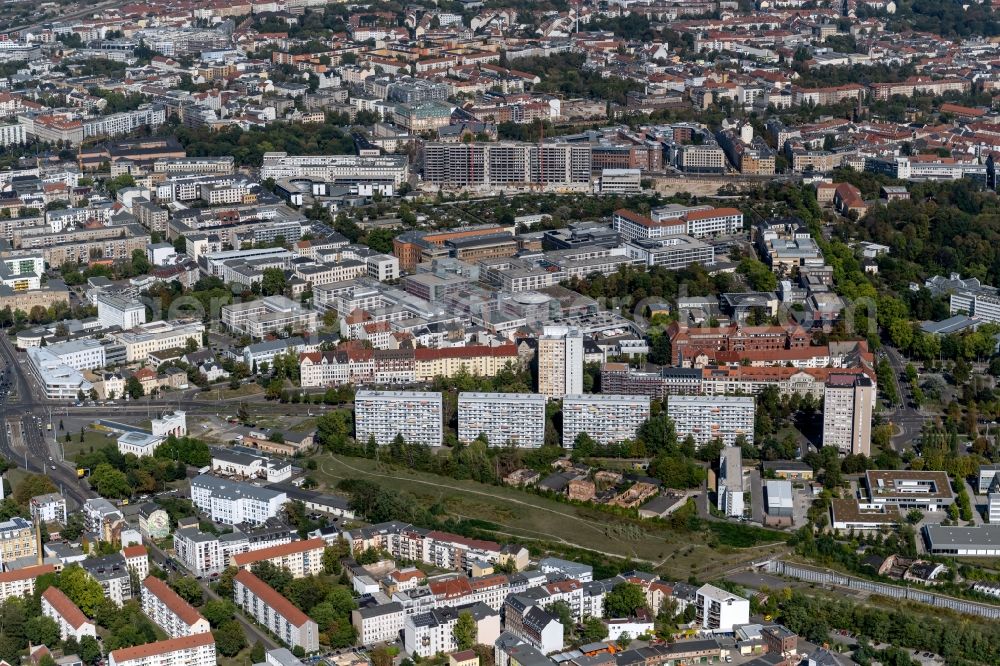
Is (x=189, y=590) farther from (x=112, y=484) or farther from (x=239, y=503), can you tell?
(x=112, y=484)

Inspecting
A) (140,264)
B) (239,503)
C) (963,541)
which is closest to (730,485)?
(963,541)

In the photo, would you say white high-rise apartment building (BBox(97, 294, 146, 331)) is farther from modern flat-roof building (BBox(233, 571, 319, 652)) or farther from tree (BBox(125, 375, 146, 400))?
modern flat-roof building (BBox(233, 571, 319, 652))

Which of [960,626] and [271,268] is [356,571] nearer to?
[960,626]

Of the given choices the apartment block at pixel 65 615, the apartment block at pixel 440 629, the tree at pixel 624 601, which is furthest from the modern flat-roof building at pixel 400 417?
the apartment block at pixel 65 615

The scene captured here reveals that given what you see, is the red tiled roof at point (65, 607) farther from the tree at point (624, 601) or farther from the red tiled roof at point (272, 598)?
the tree at point (624, 601)

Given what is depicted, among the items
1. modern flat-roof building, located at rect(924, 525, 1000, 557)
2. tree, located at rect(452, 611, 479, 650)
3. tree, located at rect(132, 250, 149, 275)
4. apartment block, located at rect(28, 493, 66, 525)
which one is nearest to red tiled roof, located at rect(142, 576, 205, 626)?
apartment block, located at rect(28, 493, 66, 525)

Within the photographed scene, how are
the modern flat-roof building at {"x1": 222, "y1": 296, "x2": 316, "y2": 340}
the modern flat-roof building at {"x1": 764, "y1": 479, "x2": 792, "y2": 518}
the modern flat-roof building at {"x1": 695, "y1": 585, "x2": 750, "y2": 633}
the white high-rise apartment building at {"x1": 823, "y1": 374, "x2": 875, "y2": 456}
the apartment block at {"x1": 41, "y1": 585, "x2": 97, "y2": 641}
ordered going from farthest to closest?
1. the modern flat-roof building at {"x1": 222, "y1": 296, "x2": 316, "y2": 340}
2. the white high-rise apartment building at {"x1": 823, "y1": 374, "x2": 875, "y2": 456}
3. the modern flat-roof building at {"x1": 764, "y1": 479, "x2": 792, "y2": 518}
4. the modern flat-roof building at {"x1": 695, "y1": 585, "x2": 750, "y2": 633}
5. the apartment block at {"x1": 41, "y1": 585, "x2": 97, "y2": 641}
